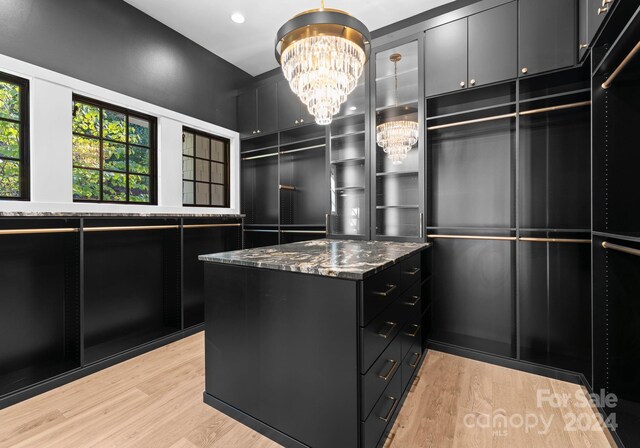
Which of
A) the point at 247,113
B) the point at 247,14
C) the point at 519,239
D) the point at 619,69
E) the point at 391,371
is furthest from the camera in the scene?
the point at 247,113

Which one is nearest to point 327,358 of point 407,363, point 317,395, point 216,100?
point 317,395

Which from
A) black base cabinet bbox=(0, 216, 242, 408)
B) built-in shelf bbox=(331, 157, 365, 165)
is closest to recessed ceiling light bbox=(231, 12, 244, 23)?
built-in shelf bbox=(331, 157, 365, 165)

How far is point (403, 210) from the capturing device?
122 inches

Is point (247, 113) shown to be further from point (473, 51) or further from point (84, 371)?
point (84, 371)

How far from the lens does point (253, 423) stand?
1731 millimetres

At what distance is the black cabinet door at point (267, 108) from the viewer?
389 centimetres

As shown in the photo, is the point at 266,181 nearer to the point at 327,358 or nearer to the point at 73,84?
the point at 73,84

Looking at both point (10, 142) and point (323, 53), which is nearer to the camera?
point (323, 53)

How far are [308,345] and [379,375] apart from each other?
0.40m

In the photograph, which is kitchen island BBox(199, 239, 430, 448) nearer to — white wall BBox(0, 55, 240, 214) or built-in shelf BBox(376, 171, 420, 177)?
built-in shelf BBox(376, 171, 420, 177)

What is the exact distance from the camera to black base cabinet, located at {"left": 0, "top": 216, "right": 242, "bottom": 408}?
2234 millimetres

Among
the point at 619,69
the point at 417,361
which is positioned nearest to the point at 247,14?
the point at 619,69

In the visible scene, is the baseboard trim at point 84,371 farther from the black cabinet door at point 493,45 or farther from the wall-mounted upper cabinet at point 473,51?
the black cabinet door at point 493,45

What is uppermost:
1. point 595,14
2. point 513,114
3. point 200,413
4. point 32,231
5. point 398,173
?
point 595,14
